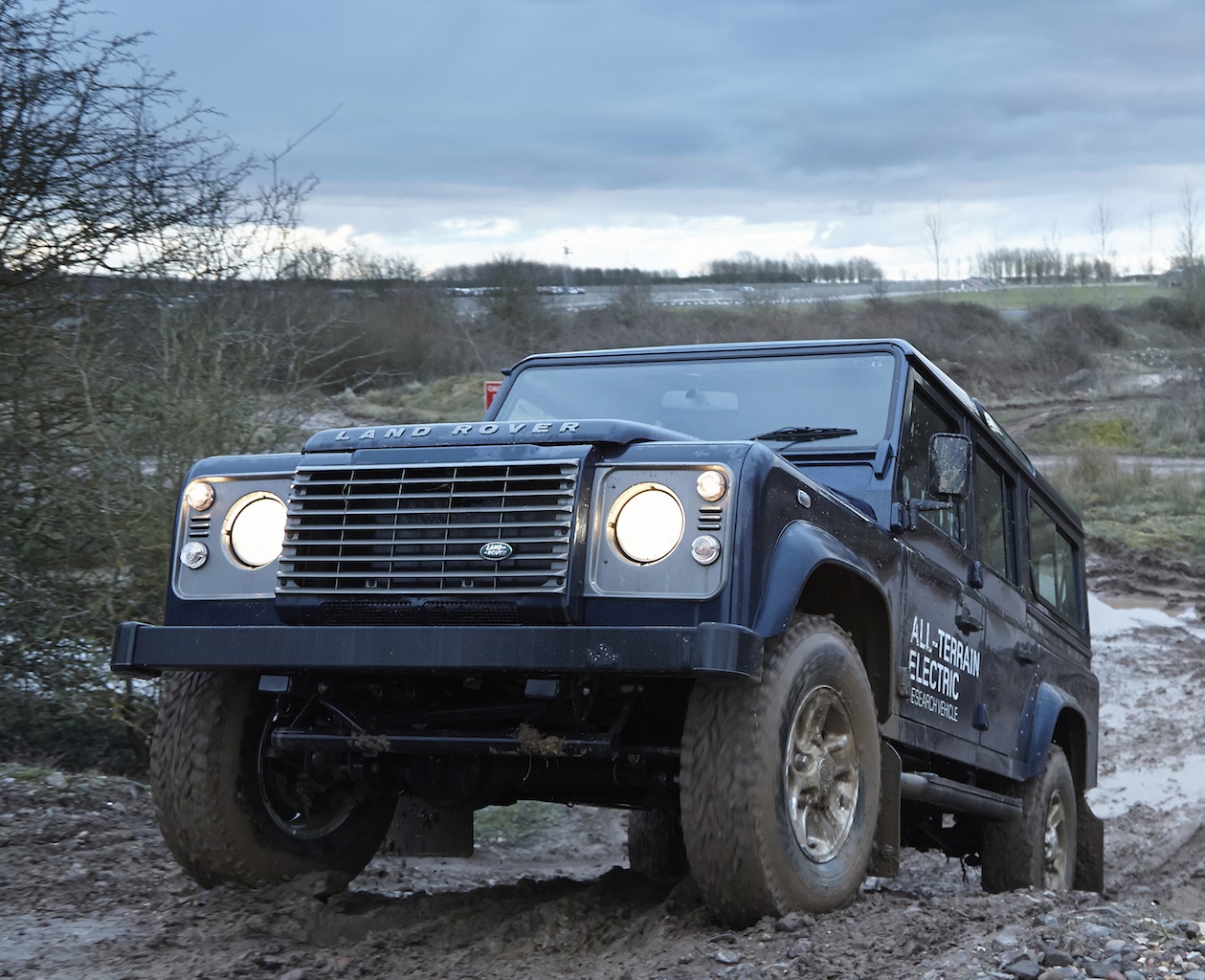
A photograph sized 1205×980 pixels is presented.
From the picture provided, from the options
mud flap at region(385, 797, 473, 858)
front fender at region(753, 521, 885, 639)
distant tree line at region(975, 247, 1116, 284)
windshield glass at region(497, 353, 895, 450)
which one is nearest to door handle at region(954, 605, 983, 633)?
windshield glass at region(497, 353, 895, 450)

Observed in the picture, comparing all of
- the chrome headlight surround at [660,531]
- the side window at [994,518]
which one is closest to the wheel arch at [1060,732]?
the side window at [994,518]

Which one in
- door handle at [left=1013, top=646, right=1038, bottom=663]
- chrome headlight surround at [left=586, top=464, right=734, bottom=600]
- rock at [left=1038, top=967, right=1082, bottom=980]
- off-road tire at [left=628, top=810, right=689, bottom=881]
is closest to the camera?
rock at [left=1038, top=967, right=1082, bottom=980]

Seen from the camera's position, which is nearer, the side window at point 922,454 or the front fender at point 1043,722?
the side window at point 922,454

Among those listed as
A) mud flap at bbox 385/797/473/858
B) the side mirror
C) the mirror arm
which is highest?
the side mirror

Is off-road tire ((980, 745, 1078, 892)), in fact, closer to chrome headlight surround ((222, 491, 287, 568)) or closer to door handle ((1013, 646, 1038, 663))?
door handle ((1013, 646, 1038, 663))

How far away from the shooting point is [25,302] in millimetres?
7574

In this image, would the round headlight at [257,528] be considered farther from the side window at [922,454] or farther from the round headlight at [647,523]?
the side window at [922,454]

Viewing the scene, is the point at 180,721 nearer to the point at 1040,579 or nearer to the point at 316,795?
the point at 316,795

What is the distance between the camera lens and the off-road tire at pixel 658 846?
6.61 metres

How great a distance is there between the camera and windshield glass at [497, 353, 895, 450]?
200 inches

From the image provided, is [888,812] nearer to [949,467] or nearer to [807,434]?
[949,467]

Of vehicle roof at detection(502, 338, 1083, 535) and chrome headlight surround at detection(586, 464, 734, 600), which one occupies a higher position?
vehicle roof at detection(502, 338, 1083, 535)

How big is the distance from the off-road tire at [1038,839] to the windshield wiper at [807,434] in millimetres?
2349

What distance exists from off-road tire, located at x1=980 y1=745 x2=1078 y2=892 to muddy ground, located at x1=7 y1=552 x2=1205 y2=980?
2.30 ft
